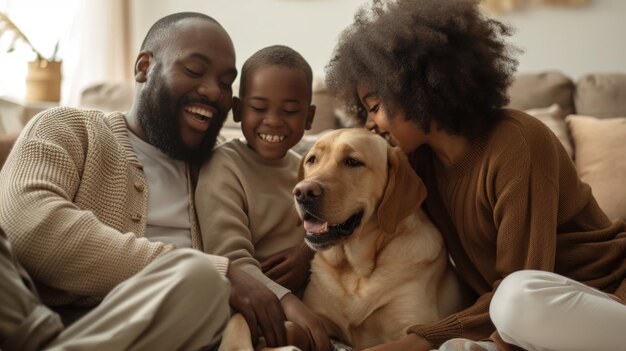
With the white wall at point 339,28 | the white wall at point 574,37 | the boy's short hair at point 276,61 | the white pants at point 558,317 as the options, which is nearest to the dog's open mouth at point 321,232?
the white pants at point 558,317

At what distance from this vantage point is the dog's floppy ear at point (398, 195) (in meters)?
2.01

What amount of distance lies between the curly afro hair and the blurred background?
6.14 feet

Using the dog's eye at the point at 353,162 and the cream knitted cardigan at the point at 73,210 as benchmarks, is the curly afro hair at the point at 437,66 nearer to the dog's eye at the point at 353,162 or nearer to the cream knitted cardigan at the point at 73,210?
the dog's eye at the point at 353,162

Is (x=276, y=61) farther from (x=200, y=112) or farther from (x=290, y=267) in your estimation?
(x=290, y=267)

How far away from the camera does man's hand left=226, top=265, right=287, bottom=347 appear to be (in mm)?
1758

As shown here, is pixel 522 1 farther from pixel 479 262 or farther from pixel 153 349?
pixel 153 349

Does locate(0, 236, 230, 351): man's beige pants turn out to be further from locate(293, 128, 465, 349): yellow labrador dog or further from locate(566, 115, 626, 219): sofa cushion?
locate(566, 115, 626, 219): sofa cushion

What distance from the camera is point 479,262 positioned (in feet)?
6.83

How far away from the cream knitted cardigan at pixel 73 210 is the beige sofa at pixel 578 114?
107 centimetres

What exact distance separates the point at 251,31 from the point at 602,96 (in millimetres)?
2055

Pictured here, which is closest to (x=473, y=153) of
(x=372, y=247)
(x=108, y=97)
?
(x=372, y=247)

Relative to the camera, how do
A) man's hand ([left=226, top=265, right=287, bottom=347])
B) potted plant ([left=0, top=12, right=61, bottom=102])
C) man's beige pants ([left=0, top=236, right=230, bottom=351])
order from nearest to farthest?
man's beige pants ([left=0, top=236, right=230, bottom=351])
man's hand ([left=226, top=265, right=287, bottom=347])
potted plant ([left=0, top=12, right=61, bottom=102])

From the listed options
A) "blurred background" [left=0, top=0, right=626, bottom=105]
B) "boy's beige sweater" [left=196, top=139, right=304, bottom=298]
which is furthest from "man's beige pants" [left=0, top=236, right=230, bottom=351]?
"blurred background" [left=0, top=0, right=626, bottom=105]

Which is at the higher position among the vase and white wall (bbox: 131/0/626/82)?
white wall (bbox: 131/0/626/82)
